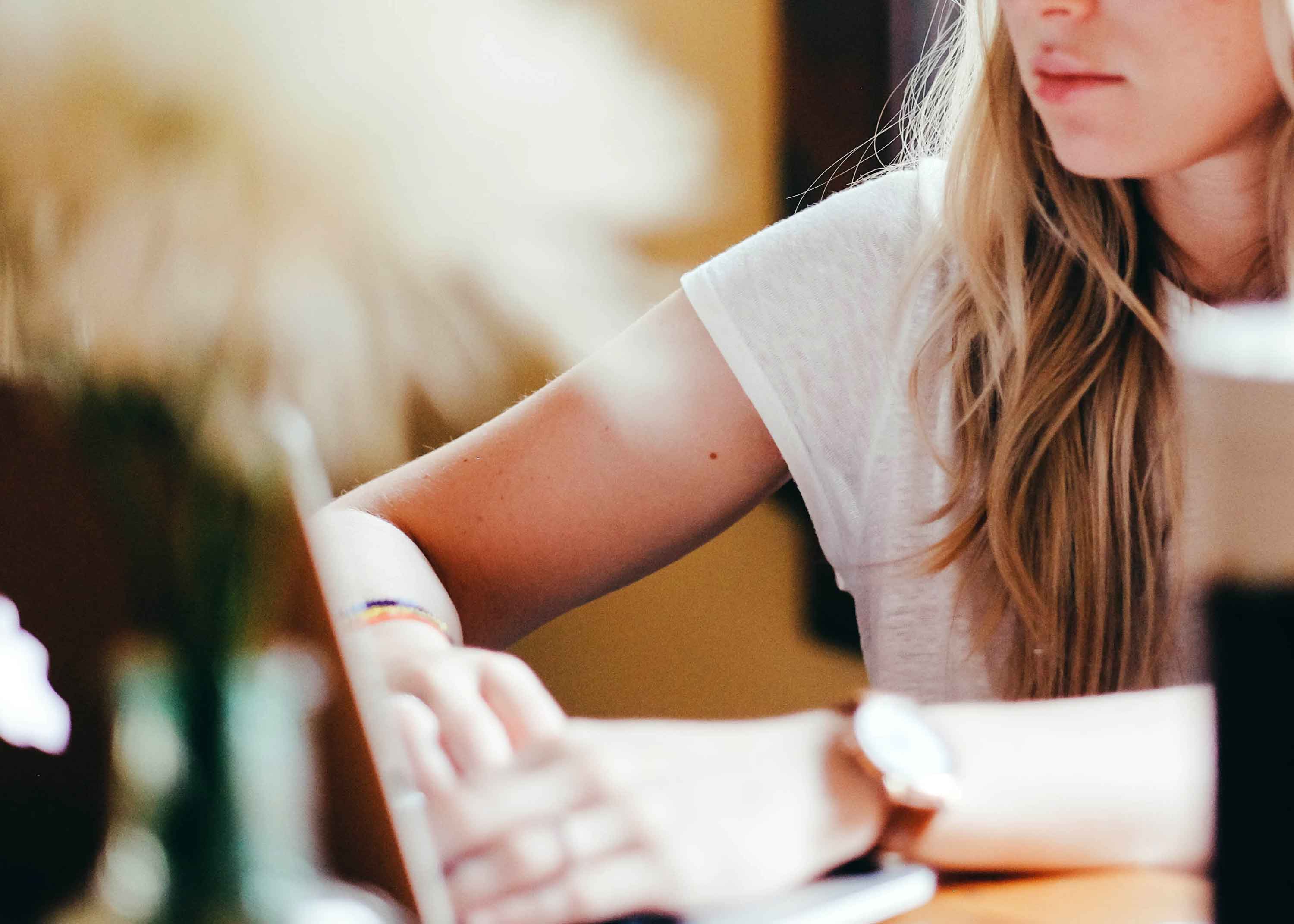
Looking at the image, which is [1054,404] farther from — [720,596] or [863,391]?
[720,596]

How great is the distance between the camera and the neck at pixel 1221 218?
0.77 meters

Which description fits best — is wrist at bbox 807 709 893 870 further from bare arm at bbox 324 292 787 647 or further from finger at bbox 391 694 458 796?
bare arm at bbox 324 292 787 647

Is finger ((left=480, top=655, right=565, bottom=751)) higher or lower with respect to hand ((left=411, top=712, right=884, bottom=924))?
higher

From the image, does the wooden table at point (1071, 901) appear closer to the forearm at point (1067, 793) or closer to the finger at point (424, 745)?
the forearm at point (1067, 793)

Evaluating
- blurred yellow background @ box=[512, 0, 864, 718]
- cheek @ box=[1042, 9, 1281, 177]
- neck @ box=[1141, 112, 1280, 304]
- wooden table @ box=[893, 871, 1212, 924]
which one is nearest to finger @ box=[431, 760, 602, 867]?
wooden table @ box=[893, 871, 1212, 924]

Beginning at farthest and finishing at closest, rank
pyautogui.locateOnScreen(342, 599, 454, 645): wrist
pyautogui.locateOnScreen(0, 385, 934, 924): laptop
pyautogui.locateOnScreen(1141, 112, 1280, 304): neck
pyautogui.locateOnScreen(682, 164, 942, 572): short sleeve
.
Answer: pyautogui.locateOnScreen(682, 164, 942, 572): short sleeve
pyautogui.locateOnScreen(1141, 112, 1280, 304): neck
pyautogui.locateOnScreen(342, 599, 454, 645): wrist
pyautogui.locateOnScreen(0, 385, 934, 924): laptop

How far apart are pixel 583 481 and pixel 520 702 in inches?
15.8

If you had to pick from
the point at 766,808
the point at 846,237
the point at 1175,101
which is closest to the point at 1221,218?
the point at 1175,101

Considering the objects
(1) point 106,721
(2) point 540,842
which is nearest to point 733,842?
(2) point 540,842

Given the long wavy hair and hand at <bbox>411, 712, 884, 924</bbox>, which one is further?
the long wavy hair

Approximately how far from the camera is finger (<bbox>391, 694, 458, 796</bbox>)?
42 centimetres

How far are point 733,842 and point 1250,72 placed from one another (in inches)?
21.6

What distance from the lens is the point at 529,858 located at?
0.39m

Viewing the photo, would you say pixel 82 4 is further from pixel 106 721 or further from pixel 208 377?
pixel 106 721
